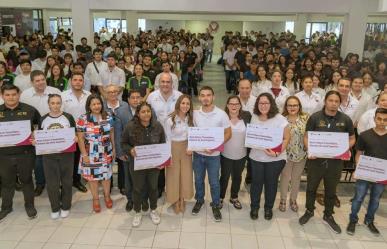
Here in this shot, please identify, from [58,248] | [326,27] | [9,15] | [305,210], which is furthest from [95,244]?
[326,27]

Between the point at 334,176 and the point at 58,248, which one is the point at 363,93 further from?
the point at 58,248

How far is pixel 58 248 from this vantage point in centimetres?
381

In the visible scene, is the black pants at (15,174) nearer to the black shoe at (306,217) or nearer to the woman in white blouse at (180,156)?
the woman in white blouse at (180,156)

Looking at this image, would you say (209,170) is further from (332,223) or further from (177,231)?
(332,223)

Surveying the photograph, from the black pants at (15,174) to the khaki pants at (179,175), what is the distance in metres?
1.61

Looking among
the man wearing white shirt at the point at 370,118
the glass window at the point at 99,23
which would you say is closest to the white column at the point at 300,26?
the glass window at the point at 99,23

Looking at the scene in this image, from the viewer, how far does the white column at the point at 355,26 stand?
9.88 m

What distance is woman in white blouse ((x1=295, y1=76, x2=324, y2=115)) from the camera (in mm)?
5199

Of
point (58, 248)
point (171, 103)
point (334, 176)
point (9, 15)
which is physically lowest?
point (58, 248)

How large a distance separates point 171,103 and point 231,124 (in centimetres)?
95

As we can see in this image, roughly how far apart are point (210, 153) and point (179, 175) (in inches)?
19.9

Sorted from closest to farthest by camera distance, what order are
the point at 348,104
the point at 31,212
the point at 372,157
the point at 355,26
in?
the point at 372,157, the point at 31,212, the point at 348,104, the point at 355,26

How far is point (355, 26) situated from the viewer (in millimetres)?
10023

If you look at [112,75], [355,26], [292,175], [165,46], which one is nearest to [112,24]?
[165,46]
